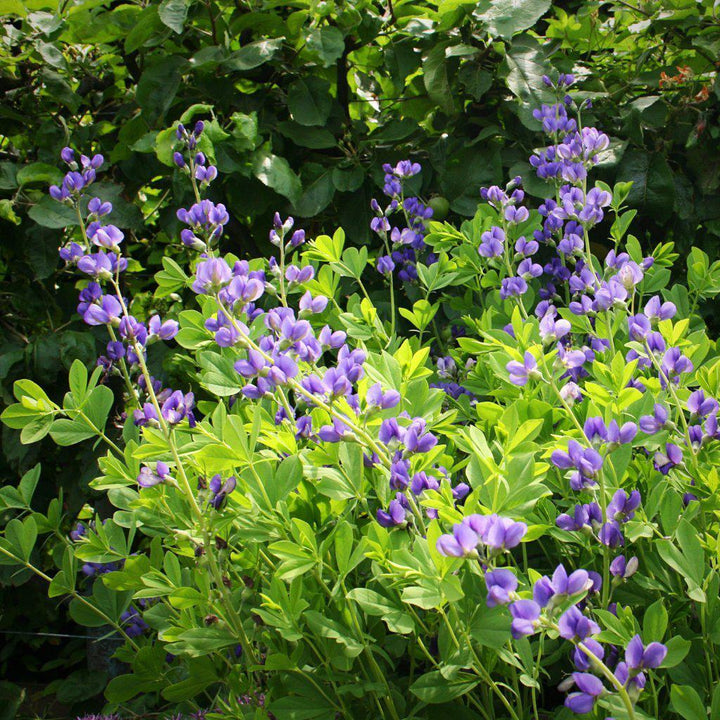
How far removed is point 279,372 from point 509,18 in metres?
1.84

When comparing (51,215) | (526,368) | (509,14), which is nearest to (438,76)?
(509,14)

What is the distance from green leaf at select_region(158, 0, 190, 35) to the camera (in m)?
2.18

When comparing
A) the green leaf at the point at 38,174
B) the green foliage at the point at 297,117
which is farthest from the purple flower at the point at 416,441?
the green leaf at the point at 38,174

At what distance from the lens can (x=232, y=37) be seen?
8.05 feet

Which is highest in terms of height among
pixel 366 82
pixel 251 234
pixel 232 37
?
pixel 232 37

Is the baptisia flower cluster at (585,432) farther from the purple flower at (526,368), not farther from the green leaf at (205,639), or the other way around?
the green leaf at (205,639)

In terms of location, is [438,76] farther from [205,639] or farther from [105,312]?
[205,639]

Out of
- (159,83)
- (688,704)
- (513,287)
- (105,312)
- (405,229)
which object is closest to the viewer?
(688,704)

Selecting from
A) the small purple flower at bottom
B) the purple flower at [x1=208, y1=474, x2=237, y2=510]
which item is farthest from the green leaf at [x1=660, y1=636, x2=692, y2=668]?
the small purple flower at bottom

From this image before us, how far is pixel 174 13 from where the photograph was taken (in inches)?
87.0

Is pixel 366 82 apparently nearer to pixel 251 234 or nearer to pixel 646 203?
pixel 251 234

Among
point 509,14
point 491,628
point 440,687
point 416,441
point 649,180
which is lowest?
point 649,180

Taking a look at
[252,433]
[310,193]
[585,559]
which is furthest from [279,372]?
[310,193]

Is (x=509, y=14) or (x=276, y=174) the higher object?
Result: (x=509, y=14)
